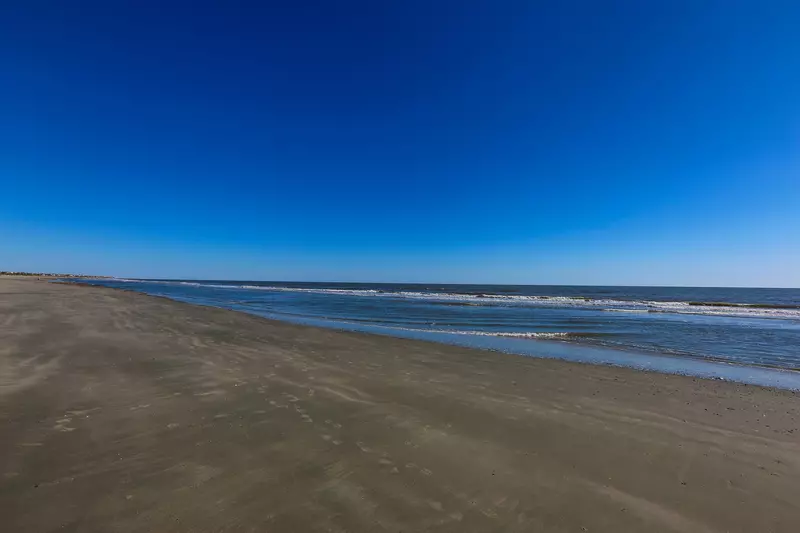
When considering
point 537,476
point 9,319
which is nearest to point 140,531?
point 537,476

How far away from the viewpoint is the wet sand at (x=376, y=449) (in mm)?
3367

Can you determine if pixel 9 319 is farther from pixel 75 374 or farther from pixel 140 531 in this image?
pixel 140 531

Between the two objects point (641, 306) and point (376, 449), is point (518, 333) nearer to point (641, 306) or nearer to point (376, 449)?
point (376, 449)

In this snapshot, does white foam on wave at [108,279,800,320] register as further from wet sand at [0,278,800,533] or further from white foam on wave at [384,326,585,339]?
wet sand at [0,278,800,533]

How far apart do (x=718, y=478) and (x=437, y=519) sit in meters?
3.69

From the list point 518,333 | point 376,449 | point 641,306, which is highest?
point 641,306

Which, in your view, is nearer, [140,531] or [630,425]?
[140,531]

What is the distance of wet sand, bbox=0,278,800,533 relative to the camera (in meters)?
3.37

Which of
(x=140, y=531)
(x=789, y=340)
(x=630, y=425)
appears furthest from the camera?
(x=789, y=340)

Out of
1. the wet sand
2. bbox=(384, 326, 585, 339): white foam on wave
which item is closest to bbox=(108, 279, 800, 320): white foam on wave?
bbox=(384, 326, 585, 339): white foam on wave

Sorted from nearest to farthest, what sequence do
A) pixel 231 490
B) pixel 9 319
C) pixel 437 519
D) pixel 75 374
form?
pixel 437 519, pixel 231 490, pixel 75 374, pixel 9 319

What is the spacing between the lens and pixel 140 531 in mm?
2990

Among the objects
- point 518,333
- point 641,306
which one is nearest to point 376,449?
point 518,333

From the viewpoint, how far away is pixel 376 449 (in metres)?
4.64
